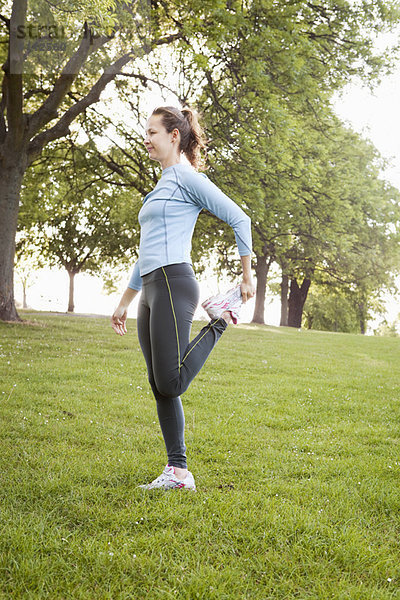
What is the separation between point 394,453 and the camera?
508cm

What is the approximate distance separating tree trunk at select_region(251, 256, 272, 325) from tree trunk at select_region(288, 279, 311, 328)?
18.7 feet

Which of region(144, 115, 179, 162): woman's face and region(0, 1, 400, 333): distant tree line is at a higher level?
region(0, 1, 400, 333): distant tree line

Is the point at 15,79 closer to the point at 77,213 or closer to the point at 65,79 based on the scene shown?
the point at 65,79

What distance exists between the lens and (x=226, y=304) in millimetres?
3738

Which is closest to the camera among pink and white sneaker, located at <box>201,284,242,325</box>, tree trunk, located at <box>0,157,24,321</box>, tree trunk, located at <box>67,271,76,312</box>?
pink and white sneaker, located at <box>201,284,242,325</box>

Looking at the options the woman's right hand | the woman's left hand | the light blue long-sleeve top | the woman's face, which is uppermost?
the woman's face

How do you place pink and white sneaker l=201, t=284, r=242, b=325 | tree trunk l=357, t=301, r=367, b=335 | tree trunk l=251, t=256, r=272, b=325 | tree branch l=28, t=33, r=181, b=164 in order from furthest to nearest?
tree trunk l=357, t=301, r=367, b=335, tree trunk l=251, t=256, r=272, b=325, tree branch l=28, t=33, r=181, b=164, pink and white sneaker l=201, t=284, r=242, b=325

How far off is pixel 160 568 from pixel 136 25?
1327 centimetres

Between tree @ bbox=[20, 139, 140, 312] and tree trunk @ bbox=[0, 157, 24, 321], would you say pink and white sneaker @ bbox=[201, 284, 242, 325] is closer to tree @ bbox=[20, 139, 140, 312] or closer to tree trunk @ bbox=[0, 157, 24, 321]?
tree trunk @ bbox=[0, 157, 24, 321]

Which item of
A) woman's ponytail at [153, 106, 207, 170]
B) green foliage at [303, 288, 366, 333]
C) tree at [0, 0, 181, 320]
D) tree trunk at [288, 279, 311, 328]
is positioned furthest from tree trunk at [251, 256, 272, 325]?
woman's ponytail at [153, 106, 207, 170]

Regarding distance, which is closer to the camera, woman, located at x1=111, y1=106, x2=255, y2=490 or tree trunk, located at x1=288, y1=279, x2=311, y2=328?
woman, located at x1=111, y1=106, x2=255, y2=490

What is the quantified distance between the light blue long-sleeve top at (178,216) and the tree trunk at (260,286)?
24.1m

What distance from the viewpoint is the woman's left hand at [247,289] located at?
3.60m

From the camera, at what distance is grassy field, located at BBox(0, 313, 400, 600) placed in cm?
274
